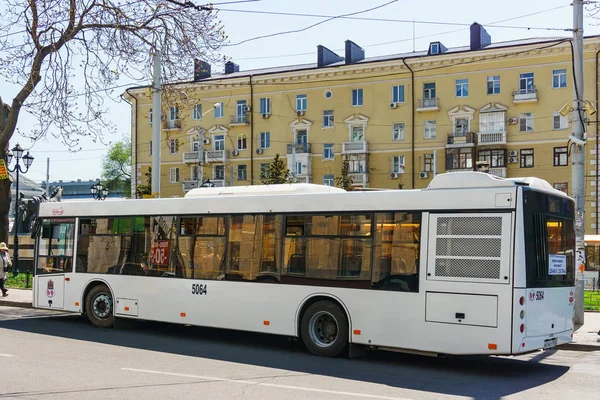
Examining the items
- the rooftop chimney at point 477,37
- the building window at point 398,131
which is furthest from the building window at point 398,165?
the rooftop chimney at point 477,37

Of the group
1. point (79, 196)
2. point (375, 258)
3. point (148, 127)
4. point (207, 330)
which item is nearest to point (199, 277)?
point (207, 330)

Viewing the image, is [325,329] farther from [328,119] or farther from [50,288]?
[328,119]

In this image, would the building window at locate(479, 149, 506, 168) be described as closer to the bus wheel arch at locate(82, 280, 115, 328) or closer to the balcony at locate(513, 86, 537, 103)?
the balcony at locate(513, 86, 537, 103)

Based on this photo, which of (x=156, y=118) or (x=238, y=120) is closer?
(x=156, y=118)

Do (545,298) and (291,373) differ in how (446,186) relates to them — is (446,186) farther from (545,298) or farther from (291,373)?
(291,373)

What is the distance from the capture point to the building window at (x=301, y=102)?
58250mm

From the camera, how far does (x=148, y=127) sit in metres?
65.3

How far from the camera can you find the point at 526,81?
4988 cm

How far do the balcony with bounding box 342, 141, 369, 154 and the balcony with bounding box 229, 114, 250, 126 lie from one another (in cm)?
924

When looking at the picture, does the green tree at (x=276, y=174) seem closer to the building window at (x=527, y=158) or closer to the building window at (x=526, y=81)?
the building window at (x=527, y=158)

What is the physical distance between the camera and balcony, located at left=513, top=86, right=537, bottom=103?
49.2 m

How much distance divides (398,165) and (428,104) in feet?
17.1

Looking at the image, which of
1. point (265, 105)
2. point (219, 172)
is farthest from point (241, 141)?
point (265, 105)

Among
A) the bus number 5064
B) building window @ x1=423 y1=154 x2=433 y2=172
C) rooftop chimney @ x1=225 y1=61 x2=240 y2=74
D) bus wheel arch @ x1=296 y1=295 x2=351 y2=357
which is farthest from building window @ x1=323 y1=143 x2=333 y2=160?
bus wheel arch @ x1=296 y1=295 x2=351 y2=357
